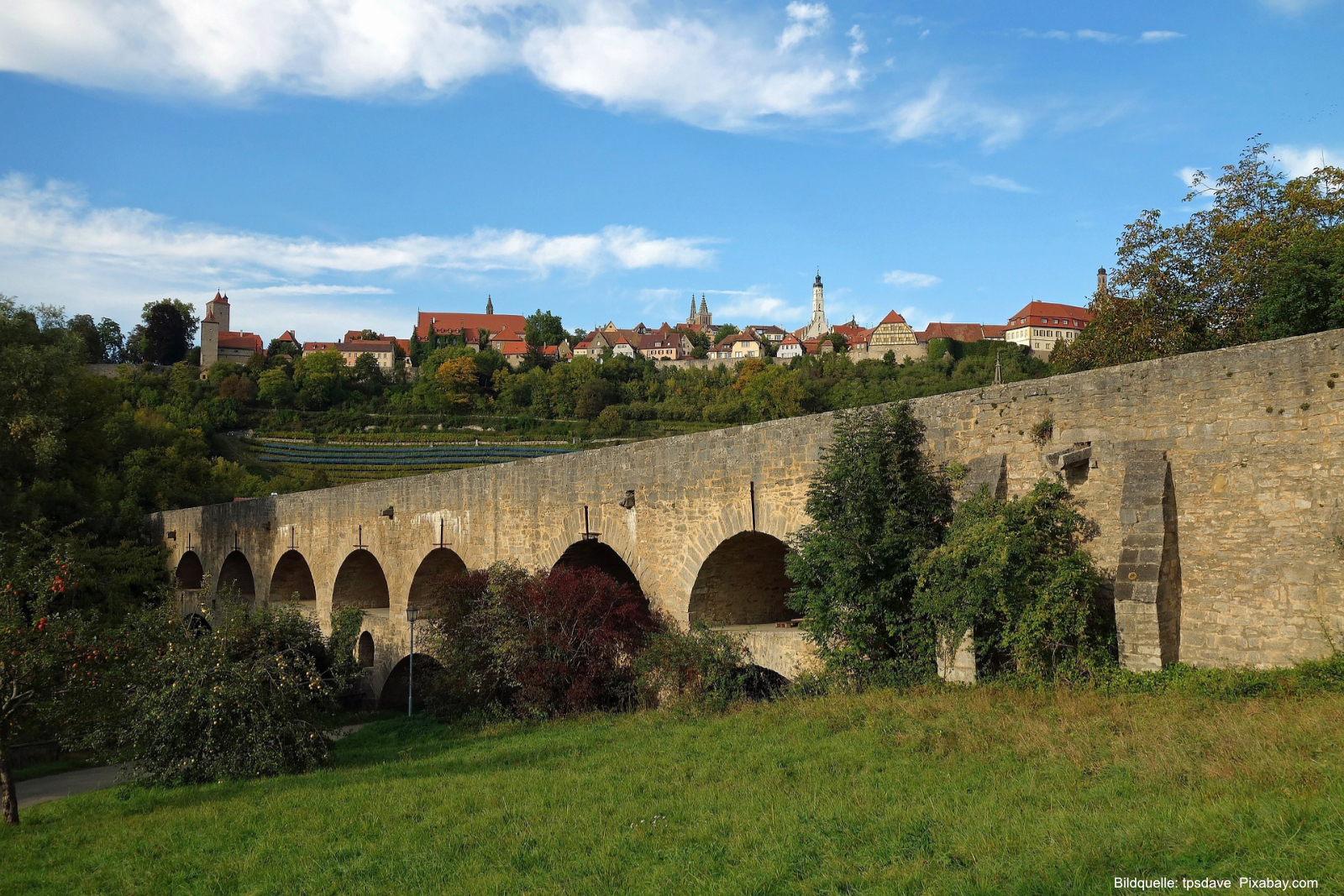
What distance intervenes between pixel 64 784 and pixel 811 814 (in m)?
15.3

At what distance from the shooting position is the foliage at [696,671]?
1209cm

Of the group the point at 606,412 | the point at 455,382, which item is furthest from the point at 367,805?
the point at 455,382

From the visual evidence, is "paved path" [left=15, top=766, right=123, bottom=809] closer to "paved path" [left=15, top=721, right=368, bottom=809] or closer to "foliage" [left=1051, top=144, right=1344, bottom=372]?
"paved path" [left=15, top=721, right=368, bottom=809]

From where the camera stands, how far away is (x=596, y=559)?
56.2ft

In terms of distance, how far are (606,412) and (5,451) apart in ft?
188

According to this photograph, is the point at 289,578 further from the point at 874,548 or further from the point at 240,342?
the point at 240,342

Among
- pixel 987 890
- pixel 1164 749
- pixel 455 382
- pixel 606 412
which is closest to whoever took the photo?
pixel 987 890

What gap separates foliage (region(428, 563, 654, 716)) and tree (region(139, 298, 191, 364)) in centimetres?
9474

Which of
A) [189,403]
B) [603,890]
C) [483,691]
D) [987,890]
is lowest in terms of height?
[483,691]

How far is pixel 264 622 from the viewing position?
13422 mm

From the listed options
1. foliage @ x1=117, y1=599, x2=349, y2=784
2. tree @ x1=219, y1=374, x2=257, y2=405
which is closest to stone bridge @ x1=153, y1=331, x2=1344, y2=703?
foliage @ x1=117, y1=599, x2=349, y2=784

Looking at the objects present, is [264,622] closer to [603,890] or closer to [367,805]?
[367,805]

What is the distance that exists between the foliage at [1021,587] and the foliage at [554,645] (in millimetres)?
5707

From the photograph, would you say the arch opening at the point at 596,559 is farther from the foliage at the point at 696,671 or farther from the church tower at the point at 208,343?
the church tower at the point at 208,343
